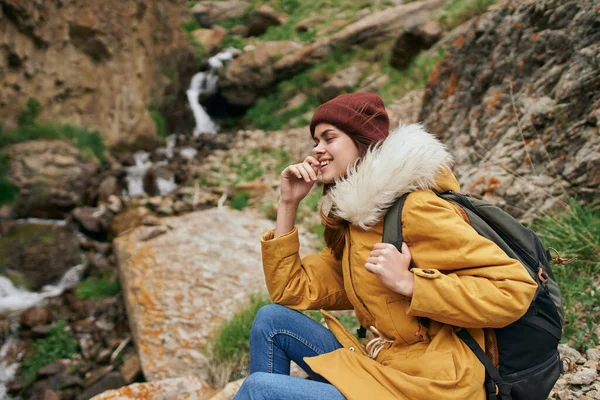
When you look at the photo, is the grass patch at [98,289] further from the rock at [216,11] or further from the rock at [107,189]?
the rock at [216,11]

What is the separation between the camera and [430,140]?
1570 mm

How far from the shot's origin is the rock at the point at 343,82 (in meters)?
11.7

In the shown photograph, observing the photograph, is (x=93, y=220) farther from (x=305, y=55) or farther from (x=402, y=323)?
(x=305, y=55)

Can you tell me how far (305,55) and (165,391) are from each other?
13.4 metres

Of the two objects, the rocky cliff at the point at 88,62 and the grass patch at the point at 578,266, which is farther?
the rocky cliff at the point at 88,62

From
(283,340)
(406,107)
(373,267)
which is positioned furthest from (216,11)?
(373,267)

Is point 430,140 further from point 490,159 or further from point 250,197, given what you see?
point 250,197

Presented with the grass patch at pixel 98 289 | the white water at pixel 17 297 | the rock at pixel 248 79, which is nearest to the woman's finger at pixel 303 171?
the white water at pixel 17 297

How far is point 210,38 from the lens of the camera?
57.7 feet

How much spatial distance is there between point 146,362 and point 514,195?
3.58 m

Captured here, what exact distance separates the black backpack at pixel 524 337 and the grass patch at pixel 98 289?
504 cm

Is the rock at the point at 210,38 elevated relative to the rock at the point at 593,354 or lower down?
elevated

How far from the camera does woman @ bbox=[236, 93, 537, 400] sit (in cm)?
133

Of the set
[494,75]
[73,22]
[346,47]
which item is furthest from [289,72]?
[494,75]
